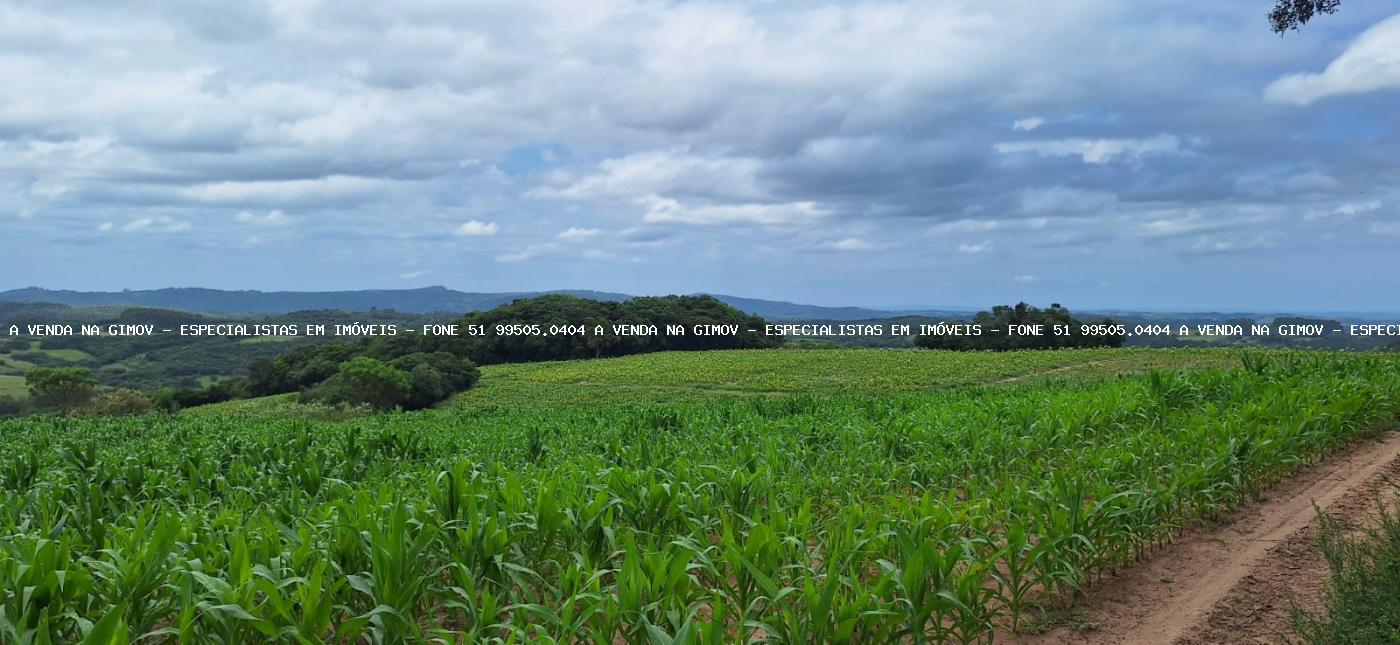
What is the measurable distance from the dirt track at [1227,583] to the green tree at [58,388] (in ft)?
212

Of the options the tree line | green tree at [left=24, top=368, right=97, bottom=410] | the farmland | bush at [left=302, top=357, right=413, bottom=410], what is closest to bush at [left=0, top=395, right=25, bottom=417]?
green tree at [left=24, top=368, right=97, bottom=410]

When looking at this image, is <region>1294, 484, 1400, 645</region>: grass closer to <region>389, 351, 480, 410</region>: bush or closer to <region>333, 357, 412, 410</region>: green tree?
<region>333, 357, 412, 410</region>: green tree

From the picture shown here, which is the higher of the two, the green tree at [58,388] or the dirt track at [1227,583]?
the dirt track at [1227,583]

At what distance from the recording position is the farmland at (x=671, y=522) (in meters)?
3.66

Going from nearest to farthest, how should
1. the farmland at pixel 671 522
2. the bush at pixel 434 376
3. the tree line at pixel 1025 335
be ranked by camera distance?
1. the farmland at pixel 671 522
2. the bush at pixel 434 376
3. the tree line at pixel 1025 335

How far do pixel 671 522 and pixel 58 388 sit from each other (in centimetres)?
6539

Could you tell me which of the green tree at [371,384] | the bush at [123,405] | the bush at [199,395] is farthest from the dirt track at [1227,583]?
the bush at [199,395]

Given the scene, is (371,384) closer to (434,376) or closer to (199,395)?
(434,376)


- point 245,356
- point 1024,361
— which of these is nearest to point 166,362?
point 245,356

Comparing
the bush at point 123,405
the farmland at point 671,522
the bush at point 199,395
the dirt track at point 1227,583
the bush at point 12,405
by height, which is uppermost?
the farmland at point 671,522

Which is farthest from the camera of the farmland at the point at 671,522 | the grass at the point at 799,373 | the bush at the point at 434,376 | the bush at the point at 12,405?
the bush at the point at 12,405

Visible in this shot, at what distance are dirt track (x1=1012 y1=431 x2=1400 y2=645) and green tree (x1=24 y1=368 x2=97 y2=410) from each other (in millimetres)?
64675

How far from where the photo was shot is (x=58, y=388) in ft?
180

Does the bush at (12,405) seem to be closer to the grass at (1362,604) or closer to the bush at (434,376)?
the bush at (434,376)
